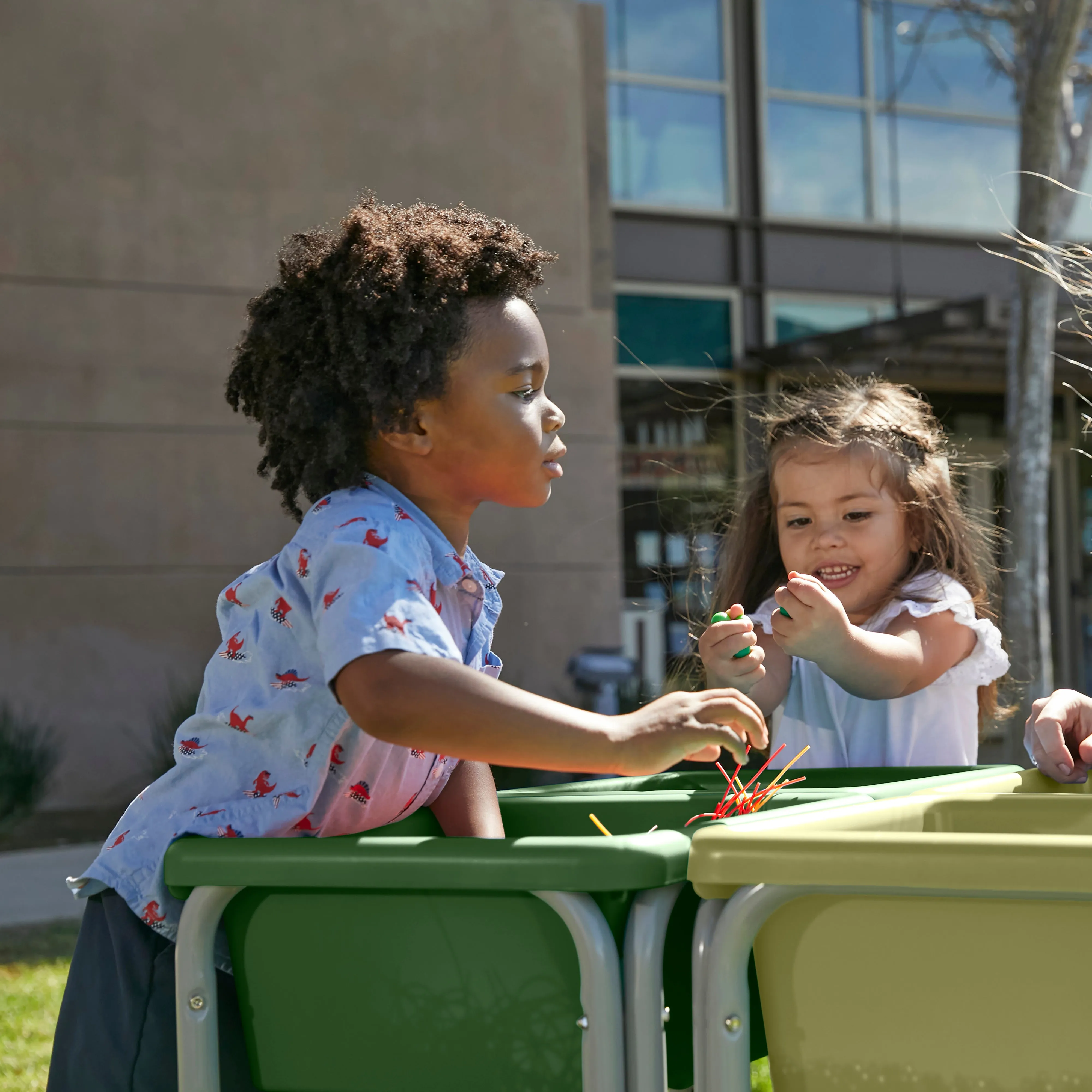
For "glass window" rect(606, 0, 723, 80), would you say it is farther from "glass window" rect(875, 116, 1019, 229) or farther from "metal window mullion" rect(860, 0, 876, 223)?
"glass window" rect(875, 116, 1019, 229)

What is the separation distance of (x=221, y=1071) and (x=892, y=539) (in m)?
1.50

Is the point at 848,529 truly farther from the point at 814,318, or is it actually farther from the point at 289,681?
the point at 814,318

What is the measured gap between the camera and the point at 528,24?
7.82 metres

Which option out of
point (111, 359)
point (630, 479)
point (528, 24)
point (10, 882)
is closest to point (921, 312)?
point (630, 479)

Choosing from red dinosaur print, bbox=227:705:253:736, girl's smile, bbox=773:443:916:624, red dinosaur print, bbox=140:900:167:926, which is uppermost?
girl's smile, bbox=773:443:916:624

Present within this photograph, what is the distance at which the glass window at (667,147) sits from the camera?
9.41m

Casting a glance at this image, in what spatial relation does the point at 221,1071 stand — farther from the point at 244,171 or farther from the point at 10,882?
the point at 244,171

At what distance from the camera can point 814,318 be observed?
9969 millimetres

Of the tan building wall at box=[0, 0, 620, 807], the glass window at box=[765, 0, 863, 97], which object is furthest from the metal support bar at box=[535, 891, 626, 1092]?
the glass window at box=[765, 0, 863, 97]

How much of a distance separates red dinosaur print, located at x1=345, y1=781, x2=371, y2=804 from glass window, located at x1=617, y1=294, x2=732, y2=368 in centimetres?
783

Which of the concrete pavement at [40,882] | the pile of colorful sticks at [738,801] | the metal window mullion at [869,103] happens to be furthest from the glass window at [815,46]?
the pile of colorful sticks at [738,801]

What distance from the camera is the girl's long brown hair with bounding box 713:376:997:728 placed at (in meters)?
2.39

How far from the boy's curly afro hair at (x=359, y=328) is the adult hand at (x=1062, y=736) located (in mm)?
932

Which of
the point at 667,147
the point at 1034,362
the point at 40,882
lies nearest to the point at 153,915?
the point at 40,882
